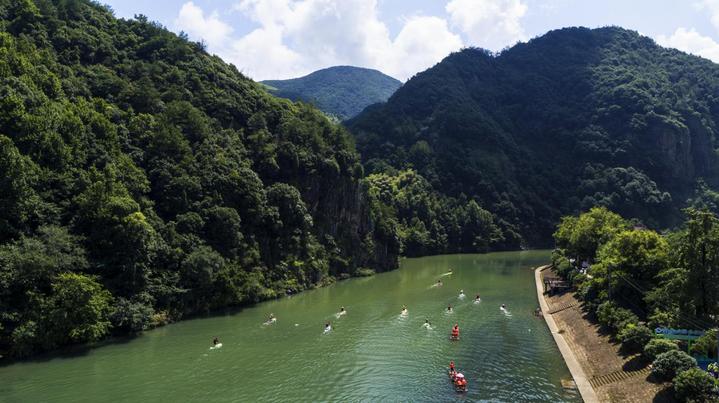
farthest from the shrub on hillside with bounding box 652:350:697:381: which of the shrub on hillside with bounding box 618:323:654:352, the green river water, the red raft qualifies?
the red raft

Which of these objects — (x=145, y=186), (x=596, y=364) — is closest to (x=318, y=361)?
(x=596, y=364)

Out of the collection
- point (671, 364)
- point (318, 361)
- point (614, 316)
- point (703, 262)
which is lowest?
point (318, 361)

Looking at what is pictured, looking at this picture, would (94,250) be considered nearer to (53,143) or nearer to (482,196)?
(53,143)

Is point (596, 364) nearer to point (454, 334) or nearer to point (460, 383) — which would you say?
point (460, 383)

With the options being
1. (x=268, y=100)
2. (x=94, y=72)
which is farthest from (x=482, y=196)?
(x=94, y=72)

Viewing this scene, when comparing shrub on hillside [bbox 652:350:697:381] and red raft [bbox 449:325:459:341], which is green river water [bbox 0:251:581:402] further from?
shrub on hillside [bbox 652:350:697:381]

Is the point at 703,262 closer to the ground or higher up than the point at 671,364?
higher up

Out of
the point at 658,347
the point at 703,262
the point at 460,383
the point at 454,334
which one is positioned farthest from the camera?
the point at 454,334
